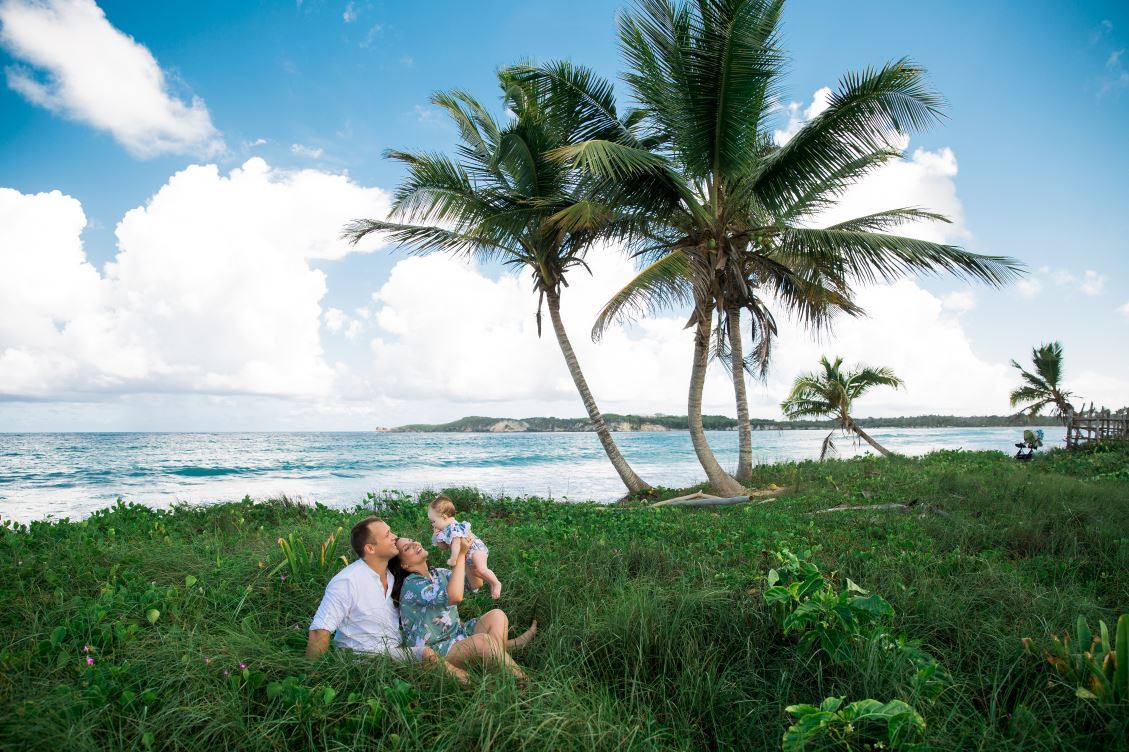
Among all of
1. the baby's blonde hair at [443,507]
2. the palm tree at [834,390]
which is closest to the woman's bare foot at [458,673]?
the baby's blonde hair at [443,507]

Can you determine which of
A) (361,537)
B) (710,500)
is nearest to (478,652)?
(361,537)

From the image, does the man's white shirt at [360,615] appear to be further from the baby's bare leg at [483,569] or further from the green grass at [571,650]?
the baby's bare leg at [483,569]

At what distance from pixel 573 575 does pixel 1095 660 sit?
9.88 ft

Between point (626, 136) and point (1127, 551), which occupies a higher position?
point (626, 136)

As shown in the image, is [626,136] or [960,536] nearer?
[960,536]

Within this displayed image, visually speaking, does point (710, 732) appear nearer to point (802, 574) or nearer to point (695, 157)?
point (802, 574)

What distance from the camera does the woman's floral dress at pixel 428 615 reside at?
3.41 meters

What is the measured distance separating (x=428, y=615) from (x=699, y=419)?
372 inches

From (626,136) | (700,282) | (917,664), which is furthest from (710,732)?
(626,136)

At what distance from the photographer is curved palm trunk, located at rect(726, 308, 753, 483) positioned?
11.8 m

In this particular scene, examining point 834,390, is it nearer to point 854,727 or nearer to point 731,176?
point 731,176

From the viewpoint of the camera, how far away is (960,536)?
19.3 feet

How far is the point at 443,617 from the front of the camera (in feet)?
11.3

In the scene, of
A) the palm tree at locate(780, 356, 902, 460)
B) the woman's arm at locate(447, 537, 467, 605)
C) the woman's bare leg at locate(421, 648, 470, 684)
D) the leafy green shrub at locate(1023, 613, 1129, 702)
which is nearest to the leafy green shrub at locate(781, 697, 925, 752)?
the leafy green shrub at locate(1023, 613, 1129, 702)
